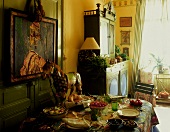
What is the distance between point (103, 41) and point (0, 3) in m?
2.26

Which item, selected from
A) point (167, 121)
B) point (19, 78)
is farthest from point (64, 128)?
point (167, 121)

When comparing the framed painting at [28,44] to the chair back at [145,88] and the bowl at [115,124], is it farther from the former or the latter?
the chair back at [145,88]

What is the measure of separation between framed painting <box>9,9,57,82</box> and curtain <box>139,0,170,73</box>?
11.1 ft

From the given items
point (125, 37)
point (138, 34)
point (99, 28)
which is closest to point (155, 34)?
point (138, 34)

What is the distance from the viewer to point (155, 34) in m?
5.14

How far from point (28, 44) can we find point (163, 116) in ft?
10.6

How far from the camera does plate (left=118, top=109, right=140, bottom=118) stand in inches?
70.7

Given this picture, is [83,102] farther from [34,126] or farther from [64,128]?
[34,126]

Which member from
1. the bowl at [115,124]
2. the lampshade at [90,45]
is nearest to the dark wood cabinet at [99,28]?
the lampshade at [90,45]

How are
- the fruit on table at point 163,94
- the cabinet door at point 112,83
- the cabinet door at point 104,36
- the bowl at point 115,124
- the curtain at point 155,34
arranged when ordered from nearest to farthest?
the bowl at point 115,124, the cabinet door at point 112,83, the cabinet door at point 104,36, the fruit on table at point 163,94, the curtain at point 155,34

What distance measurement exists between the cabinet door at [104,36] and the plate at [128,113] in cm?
180

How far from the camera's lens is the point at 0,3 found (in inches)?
68.9

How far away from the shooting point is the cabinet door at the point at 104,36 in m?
3.60

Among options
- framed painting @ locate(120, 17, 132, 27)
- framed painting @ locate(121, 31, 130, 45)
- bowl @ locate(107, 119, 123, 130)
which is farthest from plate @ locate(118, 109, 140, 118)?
framed painting @ locate(120, 17, 132, 27)
